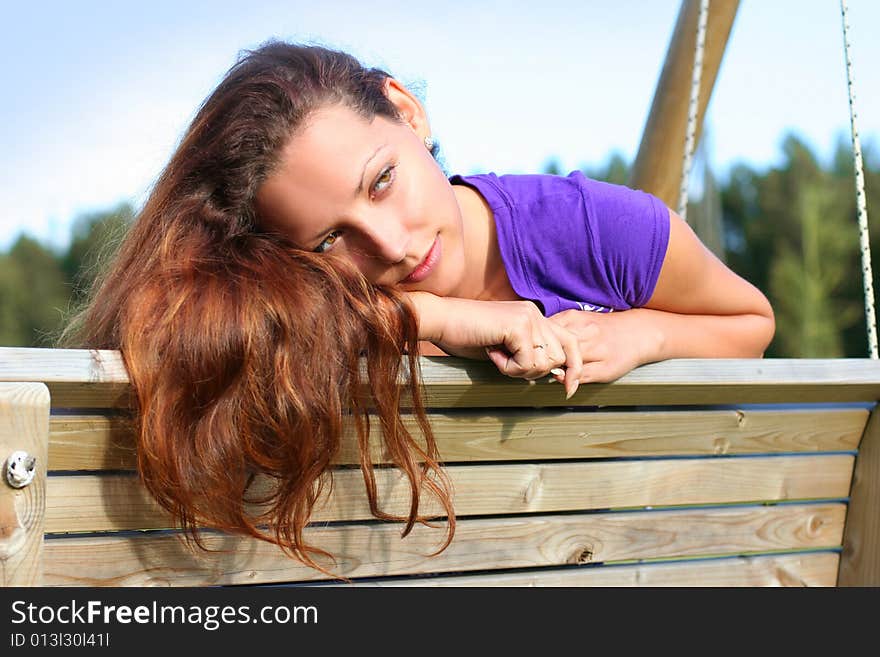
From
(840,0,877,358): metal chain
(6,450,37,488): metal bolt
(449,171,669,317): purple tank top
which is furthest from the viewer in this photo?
(840,0,877,358): metal chain

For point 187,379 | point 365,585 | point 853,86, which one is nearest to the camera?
point 187,379

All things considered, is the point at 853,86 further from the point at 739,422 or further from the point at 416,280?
the point at 416,280

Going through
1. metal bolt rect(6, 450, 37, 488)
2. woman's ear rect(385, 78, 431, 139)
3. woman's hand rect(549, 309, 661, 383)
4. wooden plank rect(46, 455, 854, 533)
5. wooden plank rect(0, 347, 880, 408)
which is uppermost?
woman's ear rect(385, 78, 431, 139)

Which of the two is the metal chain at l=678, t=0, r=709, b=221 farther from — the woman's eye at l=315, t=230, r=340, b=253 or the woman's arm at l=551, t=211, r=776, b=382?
the woman's eye at l=315, t=230, r=340, b=253

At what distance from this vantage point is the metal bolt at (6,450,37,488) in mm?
1215

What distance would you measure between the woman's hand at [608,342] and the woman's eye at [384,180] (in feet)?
1.24

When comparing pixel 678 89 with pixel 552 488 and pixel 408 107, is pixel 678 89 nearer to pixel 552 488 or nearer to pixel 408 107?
pixel 408 107

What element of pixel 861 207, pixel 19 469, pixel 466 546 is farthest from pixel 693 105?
pixel 19 469

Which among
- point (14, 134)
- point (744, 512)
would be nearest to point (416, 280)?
point (744, 512)

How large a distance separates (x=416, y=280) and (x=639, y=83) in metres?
11.3

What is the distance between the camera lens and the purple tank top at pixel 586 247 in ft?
6.37

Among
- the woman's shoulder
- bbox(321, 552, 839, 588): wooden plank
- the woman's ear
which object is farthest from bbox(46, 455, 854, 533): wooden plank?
the woman's ear

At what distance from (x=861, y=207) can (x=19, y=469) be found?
1944mm

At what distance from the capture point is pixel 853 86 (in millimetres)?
2305
